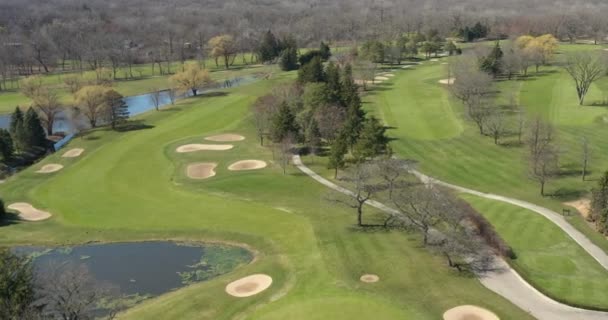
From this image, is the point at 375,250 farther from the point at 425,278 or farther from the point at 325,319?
the point at 325,319

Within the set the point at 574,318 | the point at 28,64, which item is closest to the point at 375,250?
the point at 574,318

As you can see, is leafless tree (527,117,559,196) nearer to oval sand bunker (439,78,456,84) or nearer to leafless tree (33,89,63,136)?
oval sand bunker (439,78,456,84)

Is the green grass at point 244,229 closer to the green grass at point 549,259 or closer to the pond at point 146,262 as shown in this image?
the pond at point 146,262

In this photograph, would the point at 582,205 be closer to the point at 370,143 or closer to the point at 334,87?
the point at 370,143

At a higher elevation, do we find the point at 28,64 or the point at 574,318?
the point at 28,64

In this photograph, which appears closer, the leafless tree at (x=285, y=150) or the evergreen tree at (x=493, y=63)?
the leafless tree at (x=285, y=150)

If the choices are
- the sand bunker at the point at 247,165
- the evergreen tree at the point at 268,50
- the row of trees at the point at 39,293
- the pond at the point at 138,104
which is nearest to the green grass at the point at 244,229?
the sand bunker at the point at 247,165

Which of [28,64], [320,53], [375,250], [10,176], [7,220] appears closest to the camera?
[375,250]
